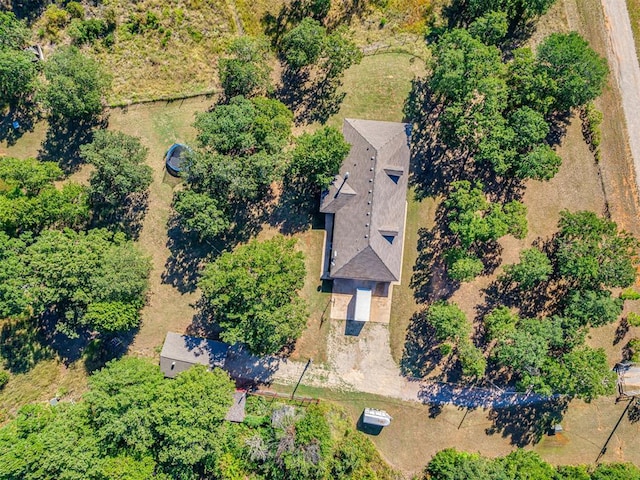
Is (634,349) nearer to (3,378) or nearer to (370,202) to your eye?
(370,202)

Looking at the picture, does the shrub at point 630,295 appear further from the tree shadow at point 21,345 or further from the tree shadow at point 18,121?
the tree shadow at point 18,121

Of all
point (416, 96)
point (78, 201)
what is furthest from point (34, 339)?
point (416, 96)

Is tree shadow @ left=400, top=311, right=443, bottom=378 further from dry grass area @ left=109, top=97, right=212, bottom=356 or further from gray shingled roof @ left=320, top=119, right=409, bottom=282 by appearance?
dry grass area @ left=109, top=97, right=212, bottom=356

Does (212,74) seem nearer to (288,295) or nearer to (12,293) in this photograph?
(288,295)

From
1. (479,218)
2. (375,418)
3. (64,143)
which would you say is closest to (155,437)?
(375,418)

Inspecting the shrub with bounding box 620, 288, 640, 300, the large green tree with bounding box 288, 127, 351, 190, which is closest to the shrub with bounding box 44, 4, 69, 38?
the large green tree with bounding box 288, 127, 351, 190

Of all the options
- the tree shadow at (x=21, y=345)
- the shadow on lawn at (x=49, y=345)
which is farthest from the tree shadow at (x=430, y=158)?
the tree shadow at (x=21, y=345)
